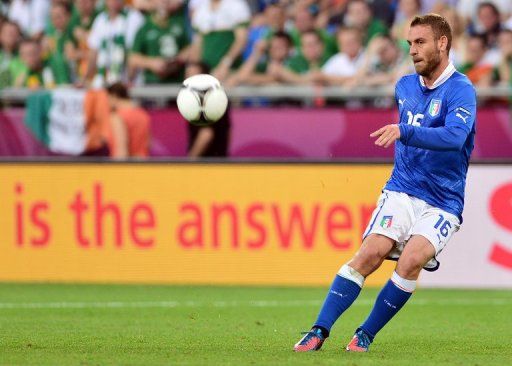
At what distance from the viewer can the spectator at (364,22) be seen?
1504 cm

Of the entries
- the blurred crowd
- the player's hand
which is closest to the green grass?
the player's hand

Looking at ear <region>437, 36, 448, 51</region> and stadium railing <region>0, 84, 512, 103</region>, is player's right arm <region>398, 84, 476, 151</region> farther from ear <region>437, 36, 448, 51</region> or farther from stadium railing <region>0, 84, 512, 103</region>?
stadium railing <region>0, 84, 512, 103</region>

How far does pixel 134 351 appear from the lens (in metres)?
7.40

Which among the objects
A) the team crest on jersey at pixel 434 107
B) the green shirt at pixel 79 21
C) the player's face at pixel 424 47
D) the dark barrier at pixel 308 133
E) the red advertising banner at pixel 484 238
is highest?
the player's face at pixel 424 47

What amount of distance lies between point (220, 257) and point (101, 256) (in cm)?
132

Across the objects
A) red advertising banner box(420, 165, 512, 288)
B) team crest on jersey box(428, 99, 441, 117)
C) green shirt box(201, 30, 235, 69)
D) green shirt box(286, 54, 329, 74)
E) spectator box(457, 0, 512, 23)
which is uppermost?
spectator box(457, 0, 512, 23)

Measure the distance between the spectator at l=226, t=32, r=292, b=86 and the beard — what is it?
802cm

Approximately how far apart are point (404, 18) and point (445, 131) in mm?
8285

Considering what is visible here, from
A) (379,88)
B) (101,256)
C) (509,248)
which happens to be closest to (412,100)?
(509,248)

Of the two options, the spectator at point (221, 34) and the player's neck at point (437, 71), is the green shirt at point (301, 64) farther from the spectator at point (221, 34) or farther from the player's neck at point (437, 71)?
the player's neck at point (437, 71)

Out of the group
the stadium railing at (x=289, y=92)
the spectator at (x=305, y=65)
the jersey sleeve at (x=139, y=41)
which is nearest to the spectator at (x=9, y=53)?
the stadium railing at (x=289, y=92)

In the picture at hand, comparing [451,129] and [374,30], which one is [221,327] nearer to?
[451,129]

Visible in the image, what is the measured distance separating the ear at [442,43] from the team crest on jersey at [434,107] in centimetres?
33

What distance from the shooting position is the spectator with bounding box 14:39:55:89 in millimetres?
16422
